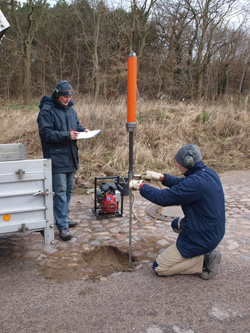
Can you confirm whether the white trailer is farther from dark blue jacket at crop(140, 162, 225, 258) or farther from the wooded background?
the wooded background

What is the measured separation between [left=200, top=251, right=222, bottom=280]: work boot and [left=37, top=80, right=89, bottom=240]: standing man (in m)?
1.73

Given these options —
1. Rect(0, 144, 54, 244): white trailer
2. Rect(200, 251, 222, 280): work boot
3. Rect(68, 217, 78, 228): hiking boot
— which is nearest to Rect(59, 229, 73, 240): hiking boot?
Rect(68, 217, 78, 228): hiking boot

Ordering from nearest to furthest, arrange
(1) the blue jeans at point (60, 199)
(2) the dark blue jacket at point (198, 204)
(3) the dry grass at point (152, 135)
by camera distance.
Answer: (2) the dark blue jacket at point (198, 204) < (1) the blue jeans at point (60, 199) < (3) the dry grass at point (152, 135)

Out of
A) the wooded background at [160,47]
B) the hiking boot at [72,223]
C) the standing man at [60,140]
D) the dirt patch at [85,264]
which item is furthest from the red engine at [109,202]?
the wooded background at [160,47]

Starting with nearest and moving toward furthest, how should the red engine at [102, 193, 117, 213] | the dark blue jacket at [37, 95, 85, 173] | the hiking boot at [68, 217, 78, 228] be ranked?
the dark blue jacket at [37, 95, 85, 173] → the hiking boot at [68, 217, 78, 228] → the red engine at [102, 193, 117, 213]

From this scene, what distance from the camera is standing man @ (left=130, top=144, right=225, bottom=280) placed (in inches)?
113

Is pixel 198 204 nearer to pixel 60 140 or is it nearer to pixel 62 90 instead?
pixel 60 140

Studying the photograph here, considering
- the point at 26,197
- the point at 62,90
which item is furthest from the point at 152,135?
the point at 26,197

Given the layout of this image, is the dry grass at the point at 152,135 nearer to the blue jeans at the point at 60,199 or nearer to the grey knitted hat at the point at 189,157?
the blue jeans at the point at 60,199

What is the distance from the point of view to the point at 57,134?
3.70 m

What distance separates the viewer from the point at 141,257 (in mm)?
3490

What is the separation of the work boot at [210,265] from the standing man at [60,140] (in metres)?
1.73

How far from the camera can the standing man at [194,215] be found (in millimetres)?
2861

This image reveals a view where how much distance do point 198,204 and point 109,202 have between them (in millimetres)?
1912
